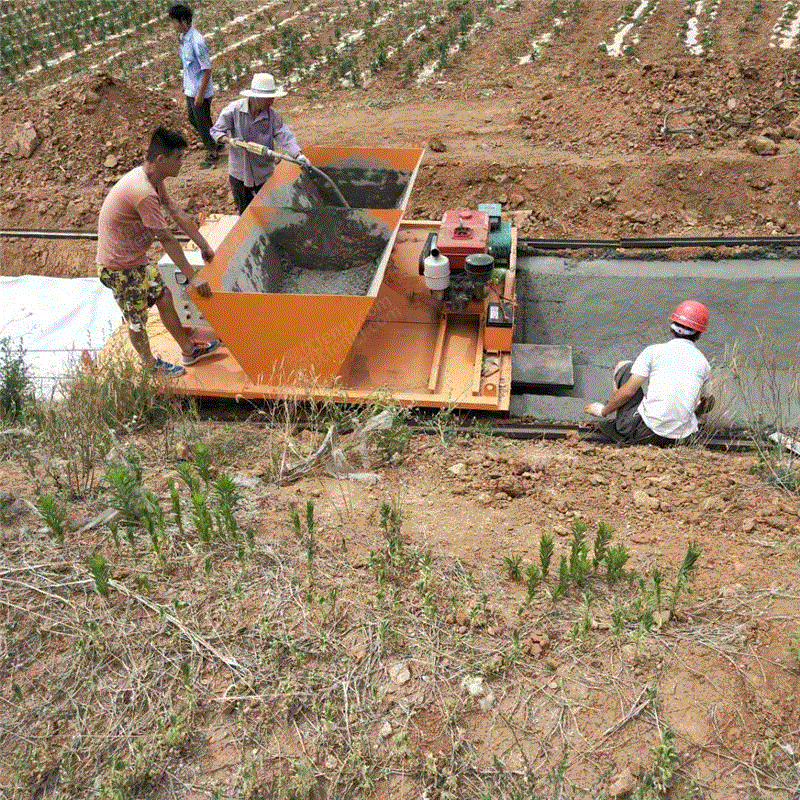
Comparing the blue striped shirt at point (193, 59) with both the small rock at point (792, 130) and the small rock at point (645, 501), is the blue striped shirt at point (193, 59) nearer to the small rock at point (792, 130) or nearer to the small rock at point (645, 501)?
the small rock at point (792, 130)

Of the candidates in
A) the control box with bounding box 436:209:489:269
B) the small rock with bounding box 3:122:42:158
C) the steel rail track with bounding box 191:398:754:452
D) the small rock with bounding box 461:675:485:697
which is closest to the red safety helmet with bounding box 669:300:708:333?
the steel rail track with bounding box 191:398:754:452

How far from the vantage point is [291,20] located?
1553cm

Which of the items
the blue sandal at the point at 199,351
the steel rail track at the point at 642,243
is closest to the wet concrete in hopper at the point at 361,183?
the steel rail track at the point at 642,243

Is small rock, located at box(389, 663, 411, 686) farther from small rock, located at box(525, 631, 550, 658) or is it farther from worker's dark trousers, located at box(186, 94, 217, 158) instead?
worker's dark trousers, located at box(186, 94, 217, 158)

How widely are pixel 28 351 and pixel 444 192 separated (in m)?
4.78

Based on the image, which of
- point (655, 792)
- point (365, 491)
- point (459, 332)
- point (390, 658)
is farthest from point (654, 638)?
point (459, 332)

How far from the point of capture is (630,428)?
477cm

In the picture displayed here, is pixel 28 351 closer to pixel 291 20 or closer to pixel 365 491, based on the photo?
pixel 365 491

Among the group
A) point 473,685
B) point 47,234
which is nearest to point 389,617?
point 473,685

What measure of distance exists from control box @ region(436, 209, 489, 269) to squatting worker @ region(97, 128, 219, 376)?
174cm

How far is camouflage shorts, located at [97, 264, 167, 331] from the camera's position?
4.83 meters

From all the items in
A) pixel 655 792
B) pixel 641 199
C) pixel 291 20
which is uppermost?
pixel 291 20

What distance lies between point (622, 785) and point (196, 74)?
8.44 metres

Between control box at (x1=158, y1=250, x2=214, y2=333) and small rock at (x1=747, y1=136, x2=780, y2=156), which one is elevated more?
small rock at (x1=747, y1=136, x2=780, y2=156)
